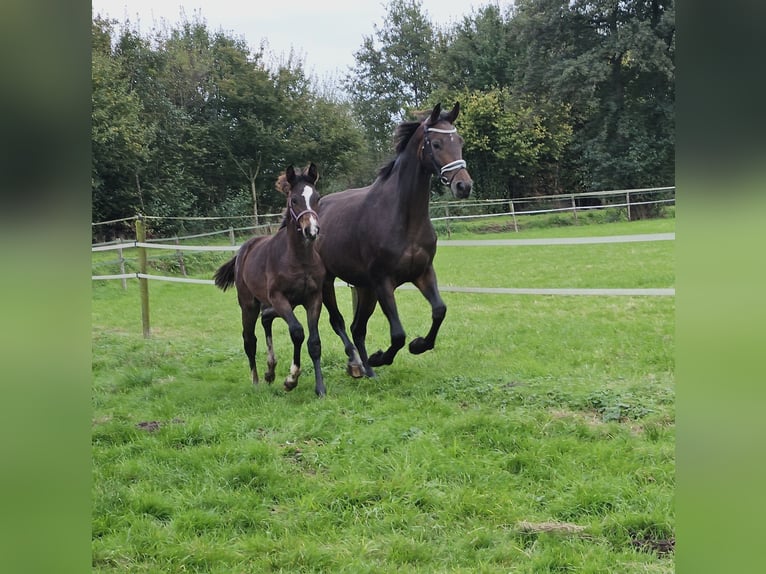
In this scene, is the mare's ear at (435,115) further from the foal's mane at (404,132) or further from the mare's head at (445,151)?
the foal's mane at (404,132)

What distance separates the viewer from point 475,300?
6535mm

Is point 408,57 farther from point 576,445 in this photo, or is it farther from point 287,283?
point 576,445

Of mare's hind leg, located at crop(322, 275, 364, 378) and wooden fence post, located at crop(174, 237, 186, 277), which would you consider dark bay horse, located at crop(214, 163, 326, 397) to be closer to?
mare's hind leg, located at crop(322, 275, 364, 378)

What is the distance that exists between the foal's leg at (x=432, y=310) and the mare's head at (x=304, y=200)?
0.83 meters

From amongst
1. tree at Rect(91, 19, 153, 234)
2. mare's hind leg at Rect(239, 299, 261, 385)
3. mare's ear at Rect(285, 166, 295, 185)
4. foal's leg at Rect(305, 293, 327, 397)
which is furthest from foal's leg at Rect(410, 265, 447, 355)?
tree at Rect(91, 19, 153, 234)

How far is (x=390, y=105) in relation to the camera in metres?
7.57

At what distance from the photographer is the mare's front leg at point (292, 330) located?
11.8ft

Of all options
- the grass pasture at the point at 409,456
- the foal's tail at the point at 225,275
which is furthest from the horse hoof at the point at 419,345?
the foal's tail at the point at 225,275

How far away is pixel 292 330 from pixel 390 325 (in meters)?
0.65

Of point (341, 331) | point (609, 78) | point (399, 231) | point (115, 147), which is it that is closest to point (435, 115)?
point (399, 231)

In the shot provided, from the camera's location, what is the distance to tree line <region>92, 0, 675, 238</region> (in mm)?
5059

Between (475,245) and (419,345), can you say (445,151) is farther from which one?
(475,245)

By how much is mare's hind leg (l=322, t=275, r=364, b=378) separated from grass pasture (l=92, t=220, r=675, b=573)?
0.14 m
